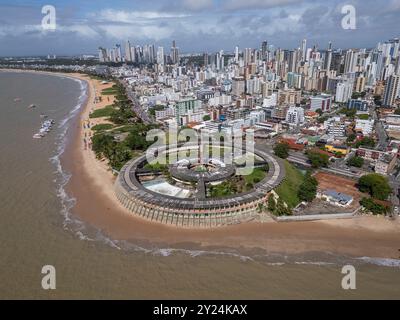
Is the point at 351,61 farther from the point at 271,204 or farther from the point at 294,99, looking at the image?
the point at 271,204

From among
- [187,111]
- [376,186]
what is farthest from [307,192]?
[187,111]

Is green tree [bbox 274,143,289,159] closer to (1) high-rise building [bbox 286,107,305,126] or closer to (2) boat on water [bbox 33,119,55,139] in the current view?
(1) high-rise building [bbox 286,107,305,126]

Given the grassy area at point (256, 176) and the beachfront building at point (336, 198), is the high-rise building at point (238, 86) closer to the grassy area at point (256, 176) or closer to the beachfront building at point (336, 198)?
the grassy area at point (256, 176)

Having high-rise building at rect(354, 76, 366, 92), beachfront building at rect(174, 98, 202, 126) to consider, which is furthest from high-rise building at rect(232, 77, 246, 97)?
high-rise building at rect(354, 76, 366, 92)

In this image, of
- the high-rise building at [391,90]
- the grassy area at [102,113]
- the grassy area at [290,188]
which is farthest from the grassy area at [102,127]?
the high-rise building at [391,90]

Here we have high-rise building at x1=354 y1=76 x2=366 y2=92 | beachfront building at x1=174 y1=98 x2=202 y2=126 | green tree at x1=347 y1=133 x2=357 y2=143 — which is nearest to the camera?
green tree at x1=347 y1=133 x2=357 y2=143

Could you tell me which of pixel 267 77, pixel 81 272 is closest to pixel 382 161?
pixel 81 272

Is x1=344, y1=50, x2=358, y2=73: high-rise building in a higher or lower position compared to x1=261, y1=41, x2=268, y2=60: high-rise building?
lower

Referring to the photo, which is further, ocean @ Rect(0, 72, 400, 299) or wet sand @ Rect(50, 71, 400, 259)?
wet sand @ Rect(50, 71, 400, 259)
